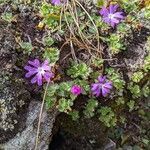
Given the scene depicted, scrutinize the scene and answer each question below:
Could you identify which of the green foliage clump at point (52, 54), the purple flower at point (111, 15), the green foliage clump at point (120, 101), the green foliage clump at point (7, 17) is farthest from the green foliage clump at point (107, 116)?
the green foliage clump at point (7, 17)

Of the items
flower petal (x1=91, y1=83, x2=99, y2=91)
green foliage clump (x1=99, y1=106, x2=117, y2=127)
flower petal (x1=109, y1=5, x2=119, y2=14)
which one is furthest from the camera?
flower petal (x1=109, y1=5, x2=119, y2=14)

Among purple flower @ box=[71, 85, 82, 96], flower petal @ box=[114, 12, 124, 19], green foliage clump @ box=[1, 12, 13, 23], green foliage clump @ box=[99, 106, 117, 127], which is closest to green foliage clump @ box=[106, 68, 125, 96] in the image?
green foliage clump @ box=[99, 106, 117, 127]

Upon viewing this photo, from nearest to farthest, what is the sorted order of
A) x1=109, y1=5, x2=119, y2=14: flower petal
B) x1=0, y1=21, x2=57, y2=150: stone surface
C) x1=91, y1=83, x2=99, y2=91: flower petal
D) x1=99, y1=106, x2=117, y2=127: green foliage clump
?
x1=0, y1=21, x2=57, y2=150: stone surface < x1=91, y1=83, x2=99, y2=91: flower petal < x1=99, y1=106, x2=117, y2=127: green foliage clump < x1=109, y1=5, x2=119, y2=14: flower petal

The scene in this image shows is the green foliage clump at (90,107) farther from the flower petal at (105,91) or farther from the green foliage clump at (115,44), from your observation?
the green foliage clump at (115,44)

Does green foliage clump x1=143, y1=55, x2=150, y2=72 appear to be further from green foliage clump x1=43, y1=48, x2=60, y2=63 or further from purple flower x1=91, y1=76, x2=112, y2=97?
green foliage clump x1=43, y1=48, x2=60, y2=63

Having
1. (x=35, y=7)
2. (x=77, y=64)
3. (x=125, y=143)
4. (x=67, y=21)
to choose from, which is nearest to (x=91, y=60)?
(x=77, y=64)

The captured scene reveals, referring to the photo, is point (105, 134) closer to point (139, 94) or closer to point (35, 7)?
point (139, 94)
